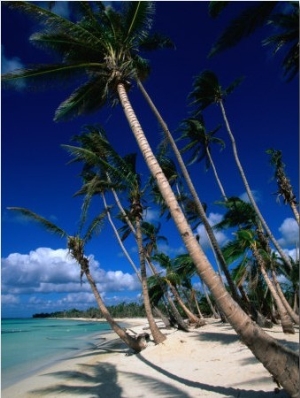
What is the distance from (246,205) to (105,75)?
487 inches

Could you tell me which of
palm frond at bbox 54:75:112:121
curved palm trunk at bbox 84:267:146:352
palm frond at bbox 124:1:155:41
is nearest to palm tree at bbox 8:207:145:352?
curved palm trunk at bbox 84:267:146:352

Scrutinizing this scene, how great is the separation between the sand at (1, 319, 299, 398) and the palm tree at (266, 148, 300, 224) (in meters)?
6.02

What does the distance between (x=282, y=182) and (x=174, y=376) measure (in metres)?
10.9

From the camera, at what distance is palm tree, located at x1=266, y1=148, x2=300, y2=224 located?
1631cm

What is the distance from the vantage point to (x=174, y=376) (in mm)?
9078

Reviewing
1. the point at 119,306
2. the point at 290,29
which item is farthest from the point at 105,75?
the point at 119,306

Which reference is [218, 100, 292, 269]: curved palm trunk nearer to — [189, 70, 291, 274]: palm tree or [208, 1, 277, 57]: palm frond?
[189, 70, 291, 274]: palm tree

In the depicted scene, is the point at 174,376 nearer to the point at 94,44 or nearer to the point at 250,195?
the point at 94,44

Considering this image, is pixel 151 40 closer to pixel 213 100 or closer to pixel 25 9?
pixel 25 9

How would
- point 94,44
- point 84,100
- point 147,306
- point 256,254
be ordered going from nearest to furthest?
point 94,44
point 84,100
point 147,306
point 256,254

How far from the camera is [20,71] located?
912 cm

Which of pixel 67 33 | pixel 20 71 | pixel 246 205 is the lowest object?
pixel 246 205

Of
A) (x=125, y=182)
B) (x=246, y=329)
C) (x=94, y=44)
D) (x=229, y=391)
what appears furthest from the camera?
(x=125, y=182)

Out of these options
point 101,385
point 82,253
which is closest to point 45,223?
point 82,253
